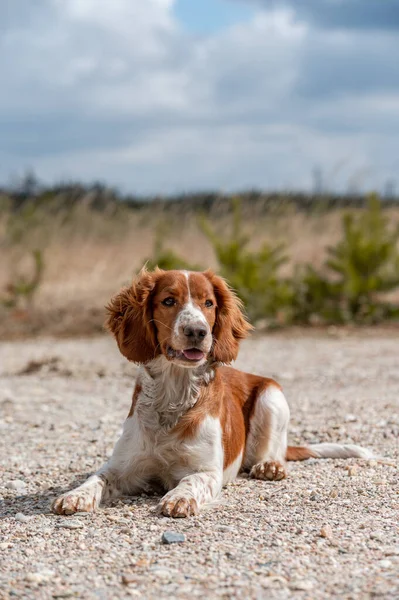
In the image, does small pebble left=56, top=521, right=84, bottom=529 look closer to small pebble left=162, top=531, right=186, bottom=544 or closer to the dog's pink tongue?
small pebble left=162, top=531, right=186, bottom=544

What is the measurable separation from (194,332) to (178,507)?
95 cm

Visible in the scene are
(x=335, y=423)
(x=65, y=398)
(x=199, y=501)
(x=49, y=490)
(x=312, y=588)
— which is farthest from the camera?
(x=65, y=398)

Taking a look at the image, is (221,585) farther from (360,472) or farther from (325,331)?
(325,331)

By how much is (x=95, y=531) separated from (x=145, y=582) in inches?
32.0

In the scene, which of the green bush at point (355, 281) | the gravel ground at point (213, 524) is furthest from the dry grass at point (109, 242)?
the gravel ground at point (213, 524)

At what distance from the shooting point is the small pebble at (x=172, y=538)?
4.13 metres

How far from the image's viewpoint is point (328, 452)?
611 cm

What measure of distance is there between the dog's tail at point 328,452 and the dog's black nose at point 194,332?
1624mm

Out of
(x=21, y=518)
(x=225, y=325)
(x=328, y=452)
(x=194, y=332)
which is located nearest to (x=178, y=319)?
(x=194, y=332)

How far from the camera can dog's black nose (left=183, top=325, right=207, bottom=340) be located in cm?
473

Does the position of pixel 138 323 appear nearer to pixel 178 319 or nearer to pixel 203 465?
pixel 178 319

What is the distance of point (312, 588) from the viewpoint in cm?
354

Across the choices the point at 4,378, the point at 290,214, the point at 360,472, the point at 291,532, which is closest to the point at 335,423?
the point at 360,472

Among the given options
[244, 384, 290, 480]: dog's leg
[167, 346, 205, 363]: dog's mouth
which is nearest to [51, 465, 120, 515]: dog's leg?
[167, 346, 205, 363]: dog's mouth
